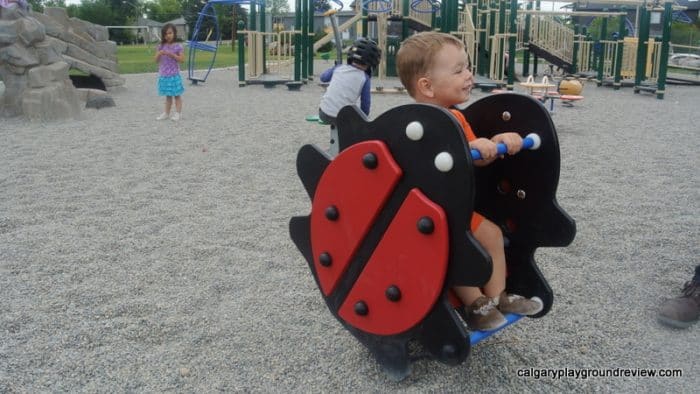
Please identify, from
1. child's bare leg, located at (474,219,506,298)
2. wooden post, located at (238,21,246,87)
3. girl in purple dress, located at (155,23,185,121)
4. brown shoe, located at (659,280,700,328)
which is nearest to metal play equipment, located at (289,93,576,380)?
child's bare leg, located at (474,219,506,298)

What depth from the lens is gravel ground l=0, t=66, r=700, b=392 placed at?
75.2 inches

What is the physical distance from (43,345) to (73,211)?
171 cm

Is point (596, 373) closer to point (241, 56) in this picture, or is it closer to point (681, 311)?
point (681, 311)

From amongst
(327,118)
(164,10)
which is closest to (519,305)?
(327,118)

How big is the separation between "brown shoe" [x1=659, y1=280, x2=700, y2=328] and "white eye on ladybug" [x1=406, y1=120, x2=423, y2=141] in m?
1.33

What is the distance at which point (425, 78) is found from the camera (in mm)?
1905

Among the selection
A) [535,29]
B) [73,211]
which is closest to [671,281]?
[73,211]

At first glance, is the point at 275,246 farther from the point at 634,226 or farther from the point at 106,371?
the point at 634,226

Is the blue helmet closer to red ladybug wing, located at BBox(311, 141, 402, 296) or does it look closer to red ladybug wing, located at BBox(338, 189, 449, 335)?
red ladybug wing, located at BBox(311, 141, 402, 296)

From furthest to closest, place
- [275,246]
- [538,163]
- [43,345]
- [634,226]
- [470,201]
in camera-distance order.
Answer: [634,226], [275,246], [43,345], [538,163], [470,201]

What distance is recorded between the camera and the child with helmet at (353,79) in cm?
350

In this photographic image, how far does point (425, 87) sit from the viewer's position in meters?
1.91

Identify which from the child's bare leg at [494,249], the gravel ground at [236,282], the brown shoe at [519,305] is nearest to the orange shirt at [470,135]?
the child's bare leg at [494,249]

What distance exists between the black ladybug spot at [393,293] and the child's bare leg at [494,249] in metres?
0.31
